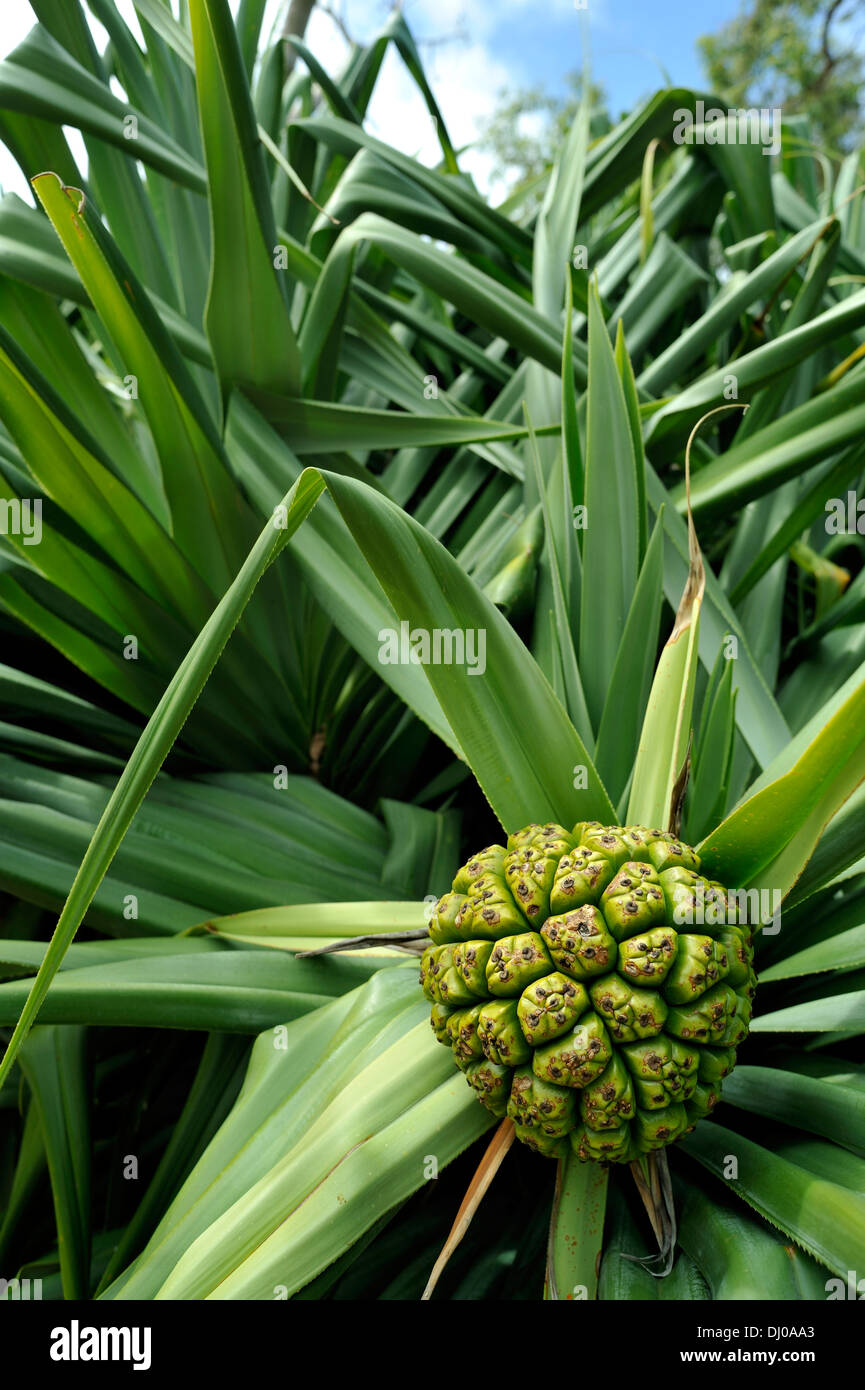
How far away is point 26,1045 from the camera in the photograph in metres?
0.67

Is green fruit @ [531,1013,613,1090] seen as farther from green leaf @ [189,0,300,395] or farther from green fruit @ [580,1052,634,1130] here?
green leaf @ [189,0,300,395]

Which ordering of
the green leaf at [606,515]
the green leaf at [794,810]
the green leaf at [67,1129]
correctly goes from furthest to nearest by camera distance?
1. the green leaf at [606,515]
2. the green leaf at [67,1129]
3. the green leaf at [794,810]

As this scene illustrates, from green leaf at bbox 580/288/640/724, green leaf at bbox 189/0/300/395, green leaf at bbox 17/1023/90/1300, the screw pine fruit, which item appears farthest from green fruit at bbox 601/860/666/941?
green leaf at bbox 189/0/300/395

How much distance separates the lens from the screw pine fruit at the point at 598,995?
1.56 ft

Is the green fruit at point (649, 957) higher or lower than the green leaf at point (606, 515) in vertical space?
lower

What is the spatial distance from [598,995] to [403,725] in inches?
20.3

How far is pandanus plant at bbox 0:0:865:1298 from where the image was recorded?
49 cm

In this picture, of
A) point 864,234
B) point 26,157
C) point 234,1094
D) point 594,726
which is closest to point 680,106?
point 864,234

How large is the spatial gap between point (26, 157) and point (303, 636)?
0.52 metres

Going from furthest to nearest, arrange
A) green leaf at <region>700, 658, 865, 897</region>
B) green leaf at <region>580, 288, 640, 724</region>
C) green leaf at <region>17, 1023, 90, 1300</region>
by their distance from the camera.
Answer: green leaf at <region>580, 288, 640, 724</region> → green leaf at <region>17, 1023, 90, 1300</region> → green leaf at <region>700, 658, 865, 897</region>

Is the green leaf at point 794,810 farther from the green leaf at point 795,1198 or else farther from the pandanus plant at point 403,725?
the green leaf at point 795,1198

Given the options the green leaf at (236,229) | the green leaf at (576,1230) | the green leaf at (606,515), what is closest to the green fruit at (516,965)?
the green leaf at (576,1230)

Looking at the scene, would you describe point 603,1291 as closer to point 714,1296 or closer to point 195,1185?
point 714,1296

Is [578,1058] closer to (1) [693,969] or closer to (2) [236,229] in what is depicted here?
(1) [693,969]
